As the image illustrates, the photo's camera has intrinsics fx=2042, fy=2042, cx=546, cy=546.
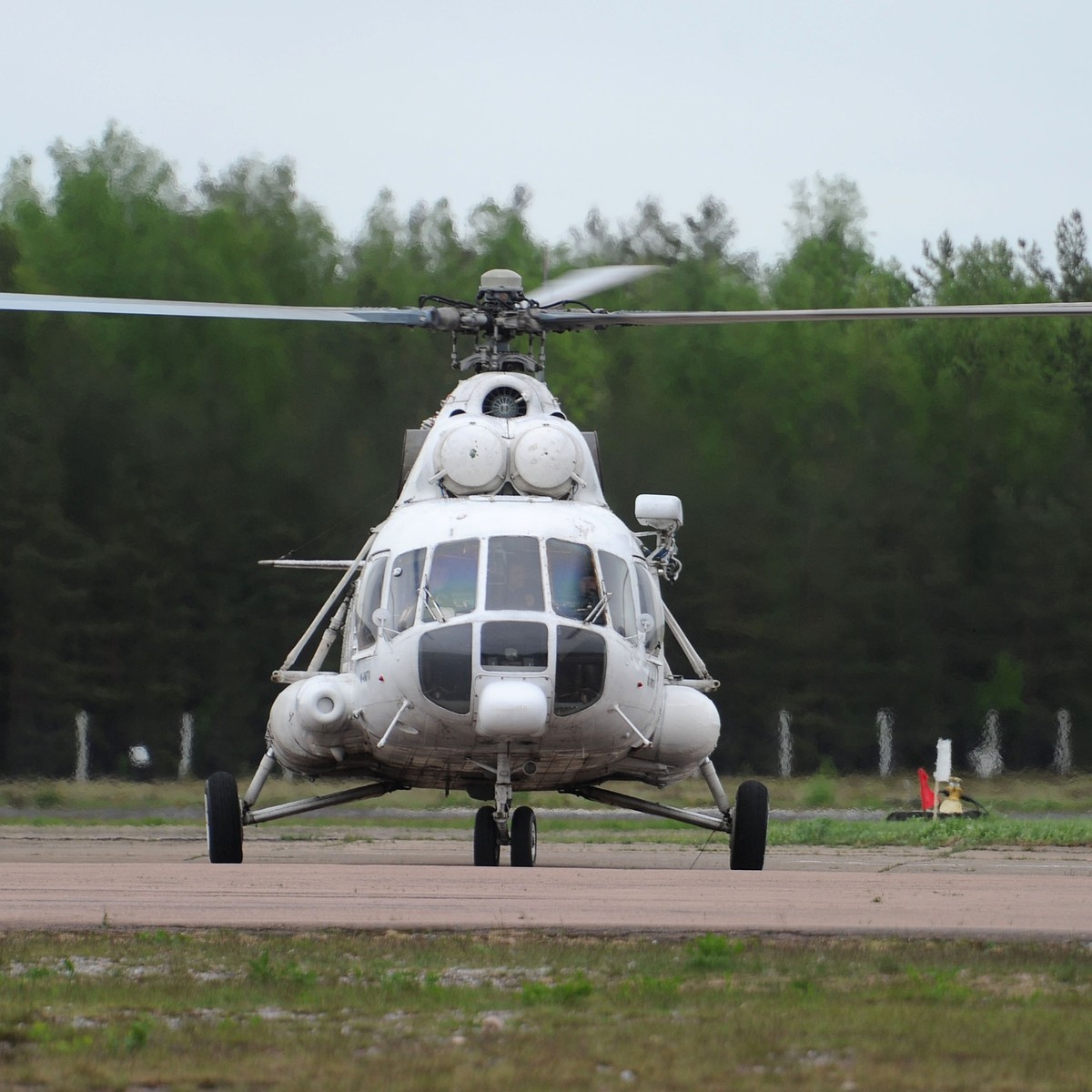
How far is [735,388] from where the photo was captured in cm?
3472

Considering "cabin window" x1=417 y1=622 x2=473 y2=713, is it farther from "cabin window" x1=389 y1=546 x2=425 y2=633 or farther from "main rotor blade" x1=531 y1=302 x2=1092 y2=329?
"main rotor blade" x1=531 y1=302 x2=1092 y2=329

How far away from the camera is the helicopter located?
13445 mm

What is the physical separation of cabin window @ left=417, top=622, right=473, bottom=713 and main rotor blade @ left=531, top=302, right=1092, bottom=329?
2786 mm

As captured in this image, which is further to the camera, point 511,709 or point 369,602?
point 369,602

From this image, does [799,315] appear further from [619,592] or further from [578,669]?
[578,669]

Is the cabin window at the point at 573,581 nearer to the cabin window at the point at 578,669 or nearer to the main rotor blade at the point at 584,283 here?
the cabin window at the point at 578,669

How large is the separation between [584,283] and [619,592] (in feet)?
13.1

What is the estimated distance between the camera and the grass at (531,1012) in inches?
210

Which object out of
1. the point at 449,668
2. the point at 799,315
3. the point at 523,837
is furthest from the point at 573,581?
the point at 799,315

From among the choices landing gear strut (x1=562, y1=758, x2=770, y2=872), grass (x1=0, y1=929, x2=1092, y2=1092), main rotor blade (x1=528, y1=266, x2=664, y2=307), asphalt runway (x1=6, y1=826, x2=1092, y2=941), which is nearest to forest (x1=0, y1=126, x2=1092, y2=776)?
main rotor blade (x1=528, y1=266, x2=664, y2=307)

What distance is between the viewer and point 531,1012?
633cm

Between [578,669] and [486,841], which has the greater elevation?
[578,669]

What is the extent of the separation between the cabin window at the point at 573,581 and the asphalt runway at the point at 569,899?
2136mm

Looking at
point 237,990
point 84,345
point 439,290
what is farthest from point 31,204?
point 237,990
